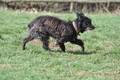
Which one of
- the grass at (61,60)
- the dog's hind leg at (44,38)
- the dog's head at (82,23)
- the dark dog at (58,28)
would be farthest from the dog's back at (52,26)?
the grass at (61,60)

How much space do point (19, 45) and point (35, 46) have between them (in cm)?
54

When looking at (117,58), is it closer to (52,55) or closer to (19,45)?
(52,55)

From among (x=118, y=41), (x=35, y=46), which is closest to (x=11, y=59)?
(x=35, y=46)

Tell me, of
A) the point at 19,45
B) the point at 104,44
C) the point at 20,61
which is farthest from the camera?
the point at 104,44

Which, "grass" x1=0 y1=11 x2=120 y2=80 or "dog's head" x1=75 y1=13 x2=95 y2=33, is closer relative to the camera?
"grass" x1=0 y1=11 x2=120 y2=80

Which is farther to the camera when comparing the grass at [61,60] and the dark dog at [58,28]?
the dark dog at [58,28]

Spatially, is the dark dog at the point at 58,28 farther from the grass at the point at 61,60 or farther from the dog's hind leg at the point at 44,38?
the grass at the point at 61,60

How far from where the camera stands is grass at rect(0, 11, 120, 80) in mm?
6695

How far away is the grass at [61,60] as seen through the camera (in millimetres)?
6695

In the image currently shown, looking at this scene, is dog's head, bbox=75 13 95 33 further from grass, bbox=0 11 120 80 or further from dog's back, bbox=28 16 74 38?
grass, bbox=0 11 120 80

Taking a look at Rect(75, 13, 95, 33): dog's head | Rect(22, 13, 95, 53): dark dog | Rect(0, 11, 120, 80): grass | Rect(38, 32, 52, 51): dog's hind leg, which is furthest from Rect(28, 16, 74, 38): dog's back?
Rect(0, 11, 120, 80): grass

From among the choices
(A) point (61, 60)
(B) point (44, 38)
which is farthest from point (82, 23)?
(A) point (61, 60)

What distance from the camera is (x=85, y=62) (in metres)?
7.96

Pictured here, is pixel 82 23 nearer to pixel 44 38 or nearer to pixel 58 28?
pixel 58 28
